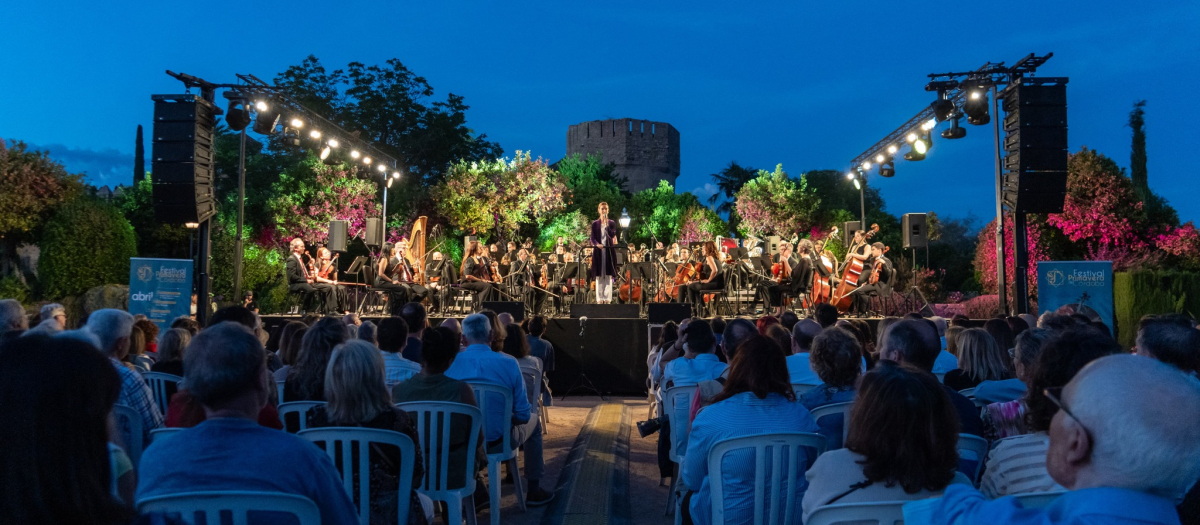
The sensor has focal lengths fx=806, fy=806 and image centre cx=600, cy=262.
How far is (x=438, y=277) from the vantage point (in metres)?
13.1

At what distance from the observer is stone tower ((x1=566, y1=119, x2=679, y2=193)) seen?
4350 cm

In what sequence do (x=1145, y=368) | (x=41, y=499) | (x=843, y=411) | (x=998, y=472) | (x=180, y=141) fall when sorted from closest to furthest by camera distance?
(x=1145, y=368) → (x=41, y=499) → (x=998, y=472) → (x=843, y=411) → (x=180, y=141)

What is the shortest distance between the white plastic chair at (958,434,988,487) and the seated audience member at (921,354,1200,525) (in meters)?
1.44

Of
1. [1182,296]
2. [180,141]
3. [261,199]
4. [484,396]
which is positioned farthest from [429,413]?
[261,199]

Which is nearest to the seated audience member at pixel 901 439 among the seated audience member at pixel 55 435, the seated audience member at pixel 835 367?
the seated audience member at pixel 835 367

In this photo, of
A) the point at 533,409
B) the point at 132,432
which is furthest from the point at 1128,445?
the point at 533,409

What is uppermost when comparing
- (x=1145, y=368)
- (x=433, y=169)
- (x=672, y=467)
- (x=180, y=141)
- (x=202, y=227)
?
(x=433, y=169)

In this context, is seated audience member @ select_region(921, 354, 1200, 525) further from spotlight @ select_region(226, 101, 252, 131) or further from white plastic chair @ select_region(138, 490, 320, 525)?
spotlight @ select_region(226, 101, 252, 131)

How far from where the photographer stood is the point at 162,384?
145 inches

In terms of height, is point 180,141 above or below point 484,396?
above

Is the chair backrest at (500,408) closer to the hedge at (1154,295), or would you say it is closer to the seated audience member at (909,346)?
the seated audience member at (909,346)

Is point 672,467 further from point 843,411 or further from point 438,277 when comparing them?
point 438,277

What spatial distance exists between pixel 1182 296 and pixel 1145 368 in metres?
15.7

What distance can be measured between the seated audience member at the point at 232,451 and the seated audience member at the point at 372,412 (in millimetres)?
733
